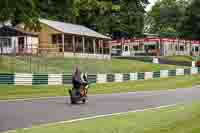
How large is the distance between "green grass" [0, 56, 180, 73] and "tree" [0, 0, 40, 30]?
3.59m

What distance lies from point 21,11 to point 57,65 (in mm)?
10980

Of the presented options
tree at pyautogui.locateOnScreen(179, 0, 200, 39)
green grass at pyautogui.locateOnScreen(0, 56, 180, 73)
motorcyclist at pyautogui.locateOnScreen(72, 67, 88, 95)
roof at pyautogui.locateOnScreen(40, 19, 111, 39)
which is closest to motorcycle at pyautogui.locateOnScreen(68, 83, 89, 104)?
motorcyclist at pyautogui.locateOnScreen(72, 67, 88, 95)

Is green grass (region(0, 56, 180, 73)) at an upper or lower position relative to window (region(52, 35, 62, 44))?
lower

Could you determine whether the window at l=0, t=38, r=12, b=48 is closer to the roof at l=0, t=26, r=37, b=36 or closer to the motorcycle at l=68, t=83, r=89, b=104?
the roof at l=0, t=26, r=37, b=36

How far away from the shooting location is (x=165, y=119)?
14.6 meters

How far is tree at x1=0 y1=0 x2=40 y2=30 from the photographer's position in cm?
3600

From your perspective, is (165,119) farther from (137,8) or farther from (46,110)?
(137,8)

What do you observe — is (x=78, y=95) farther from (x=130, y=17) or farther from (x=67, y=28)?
(x=130, y=17)

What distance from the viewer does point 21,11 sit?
38125 millimetres

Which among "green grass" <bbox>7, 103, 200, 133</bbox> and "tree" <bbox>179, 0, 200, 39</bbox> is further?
"tree" <bbox>179, 0, 200, 39</bbox>

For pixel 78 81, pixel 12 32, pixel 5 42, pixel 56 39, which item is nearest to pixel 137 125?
pixel 78 81

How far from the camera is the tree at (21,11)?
36000 mm

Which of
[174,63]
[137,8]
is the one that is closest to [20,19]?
[174,63]

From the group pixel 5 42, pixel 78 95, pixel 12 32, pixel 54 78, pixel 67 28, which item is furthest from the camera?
pixel 67 28
